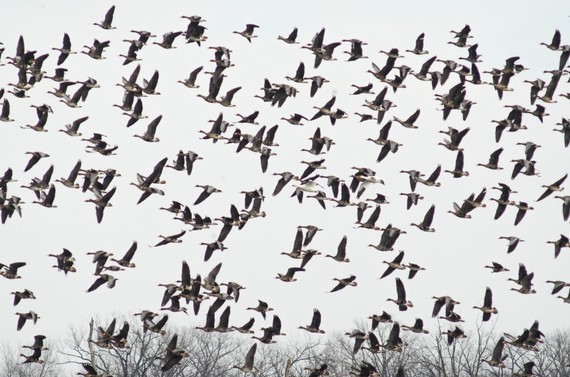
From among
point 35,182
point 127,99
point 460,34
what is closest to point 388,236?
point 460,34

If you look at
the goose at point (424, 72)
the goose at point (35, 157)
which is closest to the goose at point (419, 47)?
the goose at point (424, 72)

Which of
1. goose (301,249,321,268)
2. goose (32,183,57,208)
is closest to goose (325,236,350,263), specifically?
goose (301,249,321,268)

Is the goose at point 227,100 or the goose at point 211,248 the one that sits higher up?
the goose at point 227,100

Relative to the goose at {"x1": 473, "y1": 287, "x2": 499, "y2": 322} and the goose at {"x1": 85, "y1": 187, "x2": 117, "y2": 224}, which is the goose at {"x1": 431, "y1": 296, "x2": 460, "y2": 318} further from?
the goose at {"x1": 85, "y1": 187, "x2": 117, "y2": 224}

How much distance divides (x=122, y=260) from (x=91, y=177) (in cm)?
→ 297

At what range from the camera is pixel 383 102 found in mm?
32812

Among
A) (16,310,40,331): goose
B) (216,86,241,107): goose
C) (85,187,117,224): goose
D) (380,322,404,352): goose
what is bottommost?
(16,310,40,331): goose

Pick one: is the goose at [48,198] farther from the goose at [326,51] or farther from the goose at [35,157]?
the goose at [326,51]

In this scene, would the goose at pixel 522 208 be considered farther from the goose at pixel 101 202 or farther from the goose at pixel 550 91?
the goose at pixel 101 202

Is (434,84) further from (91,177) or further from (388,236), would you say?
(91,177)

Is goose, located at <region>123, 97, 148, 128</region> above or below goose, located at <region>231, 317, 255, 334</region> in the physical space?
above

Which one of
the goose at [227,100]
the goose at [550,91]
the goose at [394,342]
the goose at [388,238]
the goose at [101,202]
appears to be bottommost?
the goose at [394,342]

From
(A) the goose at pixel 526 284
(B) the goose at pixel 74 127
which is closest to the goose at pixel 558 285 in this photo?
(A) the goose at pixel 526 284

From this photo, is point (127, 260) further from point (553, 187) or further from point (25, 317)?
point (553, 187)
